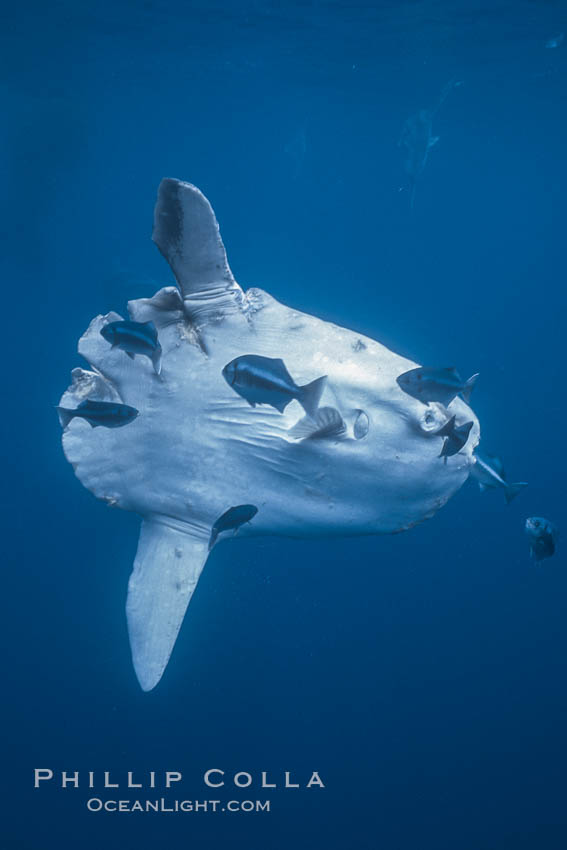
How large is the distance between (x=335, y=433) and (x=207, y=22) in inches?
605

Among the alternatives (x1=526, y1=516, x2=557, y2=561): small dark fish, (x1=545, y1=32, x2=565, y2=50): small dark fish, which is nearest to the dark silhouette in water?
(x1=545, y1=32, x2=565, y2=50): small dark fish

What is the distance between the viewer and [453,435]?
105 inches

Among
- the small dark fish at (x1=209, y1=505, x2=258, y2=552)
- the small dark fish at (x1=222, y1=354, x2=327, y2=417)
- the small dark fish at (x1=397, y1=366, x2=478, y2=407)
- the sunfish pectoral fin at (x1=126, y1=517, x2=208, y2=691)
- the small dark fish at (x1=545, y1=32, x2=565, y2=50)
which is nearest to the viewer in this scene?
the small dark fish at (x1=222, y1=354, x2=327, y2=417)

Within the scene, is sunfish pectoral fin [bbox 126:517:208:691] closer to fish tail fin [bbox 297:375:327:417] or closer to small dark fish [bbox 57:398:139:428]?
small dark fish [bbox 57:398:139:428]

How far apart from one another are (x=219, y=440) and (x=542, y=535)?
2.71m

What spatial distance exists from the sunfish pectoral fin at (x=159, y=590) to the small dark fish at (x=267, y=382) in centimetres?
129

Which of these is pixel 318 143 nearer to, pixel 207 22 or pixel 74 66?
pixel 74 66

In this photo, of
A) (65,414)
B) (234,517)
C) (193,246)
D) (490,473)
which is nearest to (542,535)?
(490,473)

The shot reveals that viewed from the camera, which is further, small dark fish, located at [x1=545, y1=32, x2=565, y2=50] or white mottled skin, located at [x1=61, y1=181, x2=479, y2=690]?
small dark fish, located at [x1=545, y1=32, x2=565, y2=50]

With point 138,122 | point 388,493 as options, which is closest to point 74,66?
point 138,122

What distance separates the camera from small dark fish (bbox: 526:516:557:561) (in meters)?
4.27

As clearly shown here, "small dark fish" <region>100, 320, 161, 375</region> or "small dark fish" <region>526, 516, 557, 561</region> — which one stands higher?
"small dark fish" <region>100, 320, 161, 375</region>

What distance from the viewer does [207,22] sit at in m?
14.1

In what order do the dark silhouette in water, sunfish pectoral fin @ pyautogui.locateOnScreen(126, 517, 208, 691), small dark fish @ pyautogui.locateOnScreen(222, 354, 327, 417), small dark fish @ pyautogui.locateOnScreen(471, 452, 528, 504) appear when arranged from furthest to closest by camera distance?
the dark silhouette in water < small dark fish @ pyautogui.locateOnScreen(471, 452, 528, 504) < sunfish pectoral fin @ pyautogui.locateOnScreen(126, 517, 208, 691) < small dark fish @ pyautogui.locateOnScreen(222, 354, 327, 417)
